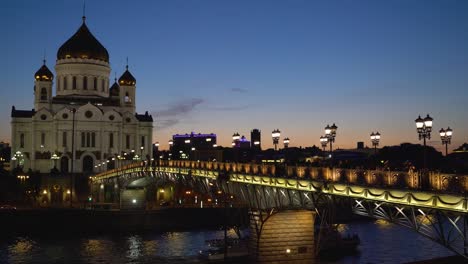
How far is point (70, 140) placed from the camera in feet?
374

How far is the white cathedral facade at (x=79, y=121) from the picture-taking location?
374 ft

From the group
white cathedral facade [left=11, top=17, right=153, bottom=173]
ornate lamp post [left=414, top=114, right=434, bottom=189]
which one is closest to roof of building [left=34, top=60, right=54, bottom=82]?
white cathedral facade [left=11, top=17, right=153, bottom=173]

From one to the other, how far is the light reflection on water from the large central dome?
5797 centimetres

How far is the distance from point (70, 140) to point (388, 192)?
313 ft

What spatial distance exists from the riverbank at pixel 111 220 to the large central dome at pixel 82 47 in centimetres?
5271

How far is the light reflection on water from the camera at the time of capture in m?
52.6

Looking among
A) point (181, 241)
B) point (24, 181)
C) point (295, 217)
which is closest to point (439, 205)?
point (295, 217)

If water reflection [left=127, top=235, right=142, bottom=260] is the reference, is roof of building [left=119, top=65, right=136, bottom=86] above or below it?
above

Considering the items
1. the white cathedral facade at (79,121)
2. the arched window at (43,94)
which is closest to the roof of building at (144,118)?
the white cathedral facade at (79,121)

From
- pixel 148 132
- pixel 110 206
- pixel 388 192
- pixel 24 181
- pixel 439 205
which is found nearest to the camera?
pixel 439 205

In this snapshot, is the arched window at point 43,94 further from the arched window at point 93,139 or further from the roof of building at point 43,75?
the arched window at point 93,139

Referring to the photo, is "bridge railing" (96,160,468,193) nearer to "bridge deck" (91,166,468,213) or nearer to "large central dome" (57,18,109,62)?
"bridge deck" (91,166,468,213)

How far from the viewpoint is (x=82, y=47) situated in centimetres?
12081

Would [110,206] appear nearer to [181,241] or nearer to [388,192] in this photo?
[181,241]
